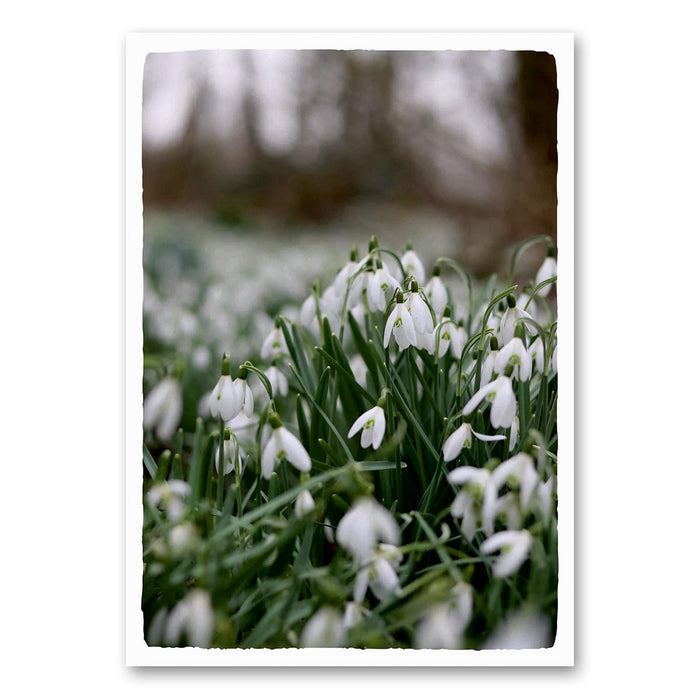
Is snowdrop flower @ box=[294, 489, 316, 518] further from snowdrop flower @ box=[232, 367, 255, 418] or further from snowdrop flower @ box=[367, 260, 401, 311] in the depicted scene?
snowdrop flower @ box=[367, 260, 401, 311]

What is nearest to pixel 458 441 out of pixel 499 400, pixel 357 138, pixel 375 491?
pixel 499 400

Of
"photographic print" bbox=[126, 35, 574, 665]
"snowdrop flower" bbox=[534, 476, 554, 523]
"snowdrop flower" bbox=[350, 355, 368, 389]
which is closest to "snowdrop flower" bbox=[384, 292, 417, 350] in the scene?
"photographic print" bbox=[126, 35, 574, 665]

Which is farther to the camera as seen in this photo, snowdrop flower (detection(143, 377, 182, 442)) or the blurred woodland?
the blurred woodland

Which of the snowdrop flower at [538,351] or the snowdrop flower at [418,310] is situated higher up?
the snowdrop flower at [418,310]

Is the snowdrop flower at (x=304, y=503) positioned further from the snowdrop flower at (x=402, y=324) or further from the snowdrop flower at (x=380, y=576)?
the snowdrop flower at (x=402, y=324)
